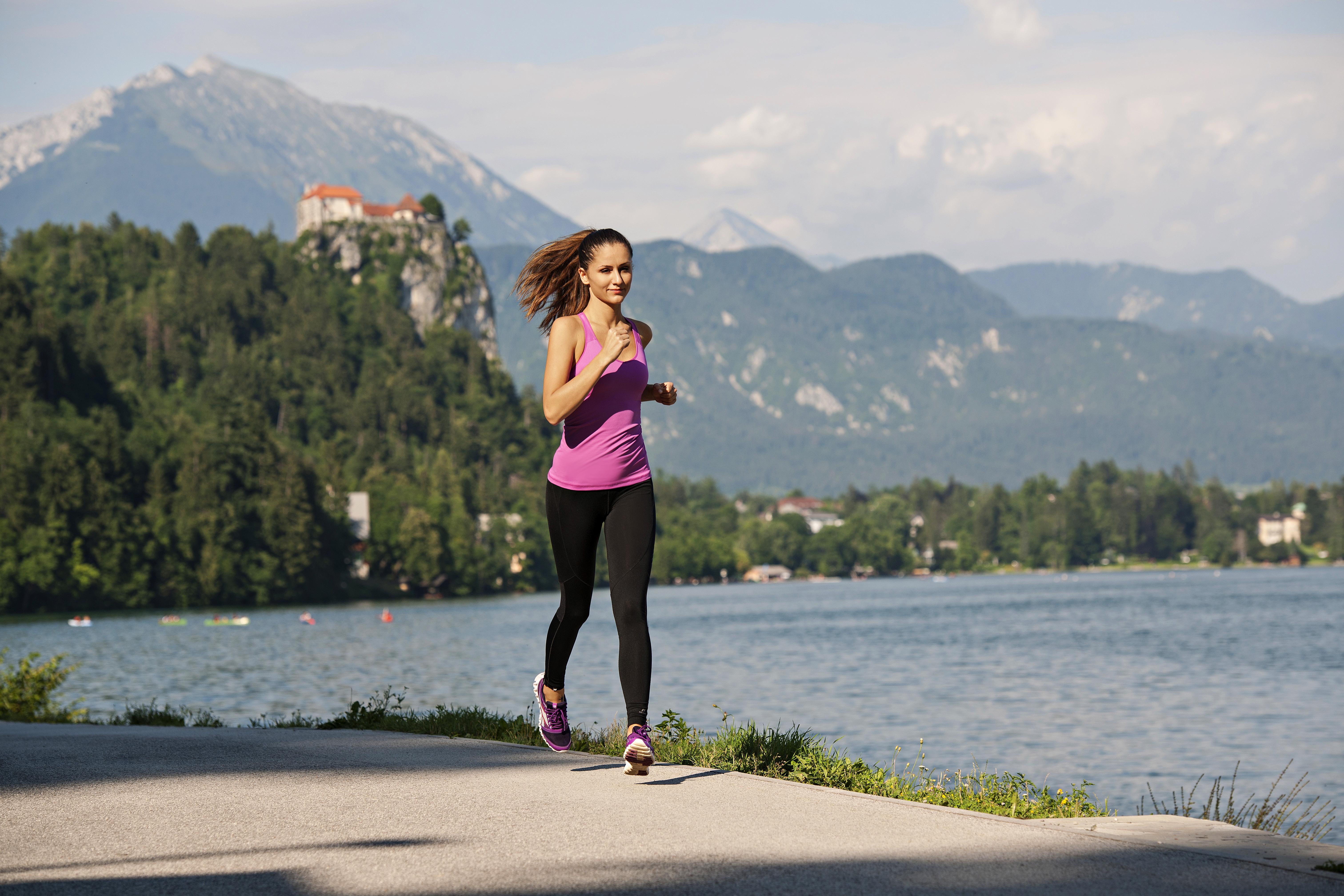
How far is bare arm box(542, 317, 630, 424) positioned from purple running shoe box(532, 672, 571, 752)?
178 cm

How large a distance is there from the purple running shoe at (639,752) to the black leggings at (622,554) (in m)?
0.06

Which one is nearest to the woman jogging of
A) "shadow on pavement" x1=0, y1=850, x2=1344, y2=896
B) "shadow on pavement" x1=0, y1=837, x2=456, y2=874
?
"shadow on pavement" x1=0, y1=837, x2=456, y2=874

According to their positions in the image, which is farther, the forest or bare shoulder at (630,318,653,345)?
the forest

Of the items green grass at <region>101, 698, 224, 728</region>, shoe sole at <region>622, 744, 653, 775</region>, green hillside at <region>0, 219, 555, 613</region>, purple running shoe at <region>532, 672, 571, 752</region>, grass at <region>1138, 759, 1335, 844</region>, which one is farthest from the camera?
green hillside at <region>0, 219, 555, 613</region>

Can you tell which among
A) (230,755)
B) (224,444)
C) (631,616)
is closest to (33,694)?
(230,755)

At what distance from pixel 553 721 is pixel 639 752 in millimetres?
1097

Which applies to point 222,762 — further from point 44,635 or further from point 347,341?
point 347,341

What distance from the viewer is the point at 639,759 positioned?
25.7ft

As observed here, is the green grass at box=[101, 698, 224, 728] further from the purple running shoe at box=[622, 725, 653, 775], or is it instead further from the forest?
the forest

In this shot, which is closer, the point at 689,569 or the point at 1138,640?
the point at 1138,640

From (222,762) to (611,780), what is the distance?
245 centimetres

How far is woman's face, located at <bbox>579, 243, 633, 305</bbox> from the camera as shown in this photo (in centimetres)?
809

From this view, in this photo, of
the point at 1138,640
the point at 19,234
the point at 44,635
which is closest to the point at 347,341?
the point at 19,234

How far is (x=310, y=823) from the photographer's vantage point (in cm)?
654
